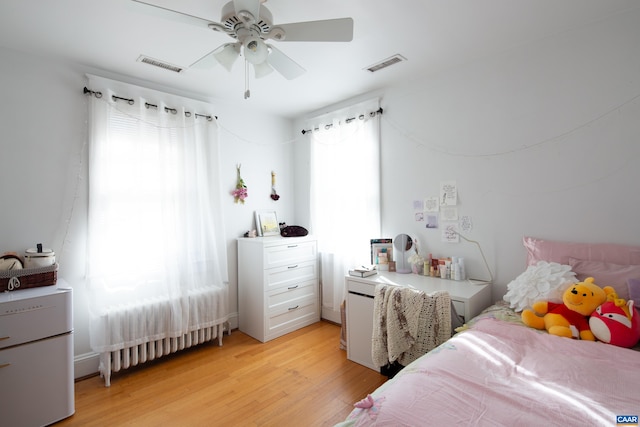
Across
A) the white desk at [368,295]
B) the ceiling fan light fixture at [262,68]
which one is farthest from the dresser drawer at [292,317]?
the ceiling fan light fixture at [262,68]

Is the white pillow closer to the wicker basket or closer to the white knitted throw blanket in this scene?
the white knitted throw blanket

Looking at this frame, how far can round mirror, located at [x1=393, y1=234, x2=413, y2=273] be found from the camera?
291cm

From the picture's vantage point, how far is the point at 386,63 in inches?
101

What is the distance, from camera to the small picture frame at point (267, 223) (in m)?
3.68

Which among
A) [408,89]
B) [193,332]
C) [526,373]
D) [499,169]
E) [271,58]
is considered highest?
[408,89]

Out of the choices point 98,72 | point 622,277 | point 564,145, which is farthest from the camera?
point 98,72

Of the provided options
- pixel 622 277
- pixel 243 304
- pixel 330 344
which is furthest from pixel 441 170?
pixel 243 304

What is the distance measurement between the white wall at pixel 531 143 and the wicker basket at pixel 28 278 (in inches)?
116

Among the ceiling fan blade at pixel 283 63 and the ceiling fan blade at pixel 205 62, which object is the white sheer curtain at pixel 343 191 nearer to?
the ceiling fan blade at pixel 283 63

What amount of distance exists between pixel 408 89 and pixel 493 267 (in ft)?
5.99

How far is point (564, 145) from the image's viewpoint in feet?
6.93

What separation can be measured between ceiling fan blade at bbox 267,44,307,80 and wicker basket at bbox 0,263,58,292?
2178mm

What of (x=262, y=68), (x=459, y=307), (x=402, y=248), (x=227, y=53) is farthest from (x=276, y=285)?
(x=227, y=53)

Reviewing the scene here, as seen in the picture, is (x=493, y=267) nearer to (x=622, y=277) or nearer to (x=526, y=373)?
(x=622, y=277)
